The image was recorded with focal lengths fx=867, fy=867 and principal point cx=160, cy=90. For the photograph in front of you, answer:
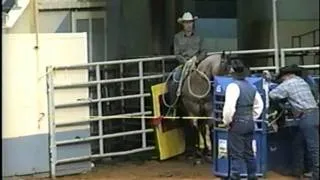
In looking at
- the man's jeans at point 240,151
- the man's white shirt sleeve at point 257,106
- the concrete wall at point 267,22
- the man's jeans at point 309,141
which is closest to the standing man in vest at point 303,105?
the man's jeans at point 309,141

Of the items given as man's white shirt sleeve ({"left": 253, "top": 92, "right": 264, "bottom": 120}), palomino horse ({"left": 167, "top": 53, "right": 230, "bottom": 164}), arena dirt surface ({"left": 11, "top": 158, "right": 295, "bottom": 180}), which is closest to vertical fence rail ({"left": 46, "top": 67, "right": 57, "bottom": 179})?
arena dirt surface ({"left": 11, "top": 158, "right": 295, "bottom": 180})

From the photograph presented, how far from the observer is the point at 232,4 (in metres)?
17.0

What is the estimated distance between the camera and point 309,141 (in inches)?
433

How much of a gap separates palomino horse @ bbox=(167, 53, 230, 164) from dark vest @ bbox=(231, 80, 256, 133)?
2.01 metres

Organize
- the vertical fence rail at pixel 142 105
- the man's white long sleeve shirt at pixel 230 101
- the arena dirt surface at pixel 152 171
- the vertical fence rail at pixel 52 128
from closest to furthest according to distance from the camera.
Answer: the man's white long sleeve shirt at pixel 230 101 < the vertical fence rail at pixel 52 128 < the arena dirt surface at pixel 152 171 < the vertical fence rail at pixel 142 105

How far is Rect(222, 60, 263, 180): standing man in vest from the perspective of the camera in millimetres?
10164

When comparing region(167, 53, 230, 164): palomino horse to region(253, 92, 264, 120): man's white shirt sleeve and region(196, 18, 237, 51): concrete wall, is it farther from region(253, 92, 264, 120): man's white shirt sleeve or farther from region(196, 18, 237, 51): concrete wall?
region(196, 18, 237, 51): concrete wall

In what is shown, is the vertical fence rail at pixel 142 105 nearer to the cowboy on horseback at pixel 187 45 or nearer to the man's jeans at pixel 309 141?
the cowboy on horseback at pixel 187 45

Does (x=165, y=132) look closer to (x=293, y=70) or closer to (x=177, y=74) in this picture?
(x=177, y=74)

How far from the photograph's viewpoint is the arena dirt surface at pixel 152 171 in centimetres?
1207

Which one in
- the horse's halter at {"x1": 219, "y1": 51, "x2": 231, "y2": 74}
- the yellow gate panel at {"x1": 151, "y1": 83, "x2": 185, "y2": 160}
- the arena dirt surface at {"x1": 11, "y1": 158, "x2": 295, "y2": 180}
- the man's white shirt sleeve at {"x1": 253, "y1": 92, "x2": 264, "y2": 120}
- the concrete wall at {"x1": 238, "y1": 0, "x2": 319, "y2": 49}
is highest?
the concrete wall at {"x1": 238, "y1": 0, "x2": 319, "y2": 49}

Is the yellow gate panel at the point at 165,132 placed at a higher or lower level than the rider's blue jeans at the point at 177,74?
lower

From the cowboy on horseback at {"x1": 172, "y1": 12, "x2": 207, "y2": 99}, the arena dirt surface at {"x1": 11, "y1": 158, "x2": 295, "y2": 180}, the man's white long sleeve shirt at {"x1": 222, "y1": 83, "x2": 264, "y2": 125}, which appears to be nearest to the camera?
the man's white long sleeve shirt at {"x1": 222, "y1": 83, "x2": 264, "y2": 125}

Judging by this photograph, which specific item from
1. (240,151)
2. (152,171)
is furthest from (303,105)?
(152,171)
